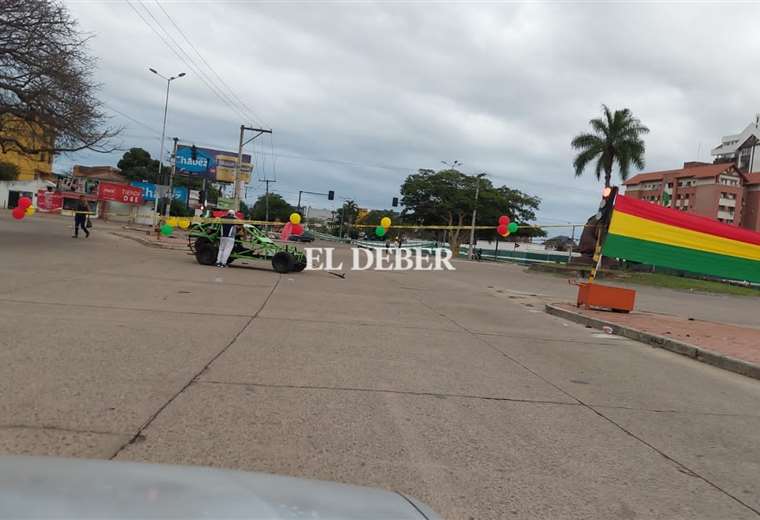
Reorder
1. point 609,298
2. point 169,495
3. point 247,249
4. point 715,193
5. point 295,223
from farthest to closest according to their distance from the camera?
point 715,193
point 295,223
point 247,249
point 609,298
point 169,495

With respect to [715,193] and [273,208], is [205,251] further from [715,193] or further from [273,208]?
[273,208]

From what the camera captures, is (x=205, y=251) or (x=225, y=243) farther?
(x=205, y=251)

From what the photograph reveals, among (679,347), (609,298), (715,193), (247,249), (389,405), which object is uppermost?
(715,193)

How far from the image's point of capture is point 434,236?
286 feet

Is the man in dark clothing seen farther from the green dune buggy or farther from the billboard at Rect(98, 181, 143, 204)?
the billboard at Rect(98, 181, 143, 204)

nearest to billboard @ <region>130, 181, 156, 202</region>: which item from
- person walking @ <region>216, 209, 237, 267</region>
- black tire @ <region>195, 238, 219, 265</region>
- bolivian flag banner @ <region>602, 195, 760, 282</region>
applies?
black tire @ <region>195, 238, 219, 265</region>

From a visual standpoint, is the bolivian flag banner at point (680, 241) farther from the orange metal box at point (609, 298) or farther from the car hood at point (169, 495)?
the car hood at point (169, 495)

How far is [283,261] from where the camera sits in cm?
1991

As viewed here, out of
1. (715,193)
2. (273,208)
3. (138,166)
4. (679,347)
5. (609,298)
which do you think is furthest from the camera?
(273,208)

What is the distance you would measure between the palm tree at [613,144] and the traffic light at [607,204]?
32.1 meters

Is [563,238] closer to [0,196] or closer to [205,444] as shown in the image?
[0,196]

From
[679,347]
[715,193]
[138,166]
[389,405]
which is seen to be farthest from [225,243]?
[138,166]

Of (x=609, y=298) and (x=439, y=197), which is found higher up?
(x=439, y=197)

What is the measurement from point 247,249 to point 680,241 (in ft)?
42.0
